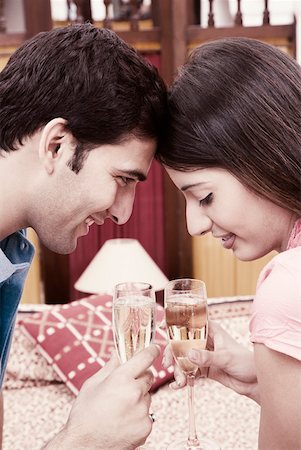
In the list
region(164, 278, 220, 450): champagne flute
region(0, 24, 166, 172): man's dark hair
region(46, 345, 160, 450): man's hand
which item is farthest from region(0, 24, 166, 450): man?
region(46, 345, 160, 450): man's hand

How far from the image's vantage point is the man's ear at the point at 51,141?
1.54m

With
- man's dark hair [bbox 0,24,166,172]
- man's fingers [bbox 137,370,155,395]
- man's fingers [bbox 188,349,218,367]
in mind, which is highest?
man's dark hair [bbox 0,24,166,172]

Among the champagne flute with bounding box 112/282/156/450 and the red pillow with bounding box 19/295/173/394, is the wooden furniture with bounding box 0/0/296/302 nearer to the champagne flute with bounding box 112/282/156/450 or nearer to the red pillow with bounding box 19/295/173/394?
the red pillow with bounding box 19/295/173/394

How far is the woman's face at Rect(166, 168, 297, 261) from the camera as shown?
1.46m

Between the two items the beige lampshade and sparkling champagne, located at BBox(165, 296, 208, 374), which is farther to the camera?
the beige lampshade

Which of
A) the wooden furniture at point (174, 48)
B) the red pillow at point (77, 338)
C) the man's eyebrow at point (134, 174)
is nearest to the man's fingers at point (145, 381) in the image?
the man's eyebrow at point (134, 174)

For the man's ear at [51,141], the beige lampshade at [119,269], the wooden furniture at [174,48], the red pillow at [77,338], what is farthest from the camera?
the wooden furniture at [174,48]

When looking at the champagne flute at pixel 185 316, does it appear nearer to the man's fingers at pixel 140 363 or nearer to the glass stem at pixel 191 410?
the glass stem at pixel 191 410

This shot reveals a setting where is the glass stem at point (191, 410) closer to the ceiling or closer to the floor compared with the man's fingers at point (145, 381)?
closer to the floor

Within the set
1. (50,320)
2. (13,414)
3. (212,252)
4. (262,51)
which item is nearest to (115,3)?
(212,252)

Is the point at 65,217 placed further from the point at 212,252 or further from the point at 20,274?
the point at 212,252

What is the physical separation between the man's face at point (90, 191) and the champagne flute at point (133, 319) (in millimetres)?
317

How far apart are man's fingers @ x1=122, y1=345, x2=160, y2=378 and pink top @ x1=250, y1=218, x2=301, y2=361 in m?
0.21

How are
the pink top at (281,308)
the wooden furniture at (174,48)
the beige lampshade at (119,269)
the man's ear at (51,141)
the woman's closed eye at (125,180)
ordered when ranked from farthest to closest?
the wooden furniture at (174,48) → the beige lampshade at (119,269) → the woman's closed eye at (125,180) → the man's ear at (51,141) → the pink top at (281,308)
